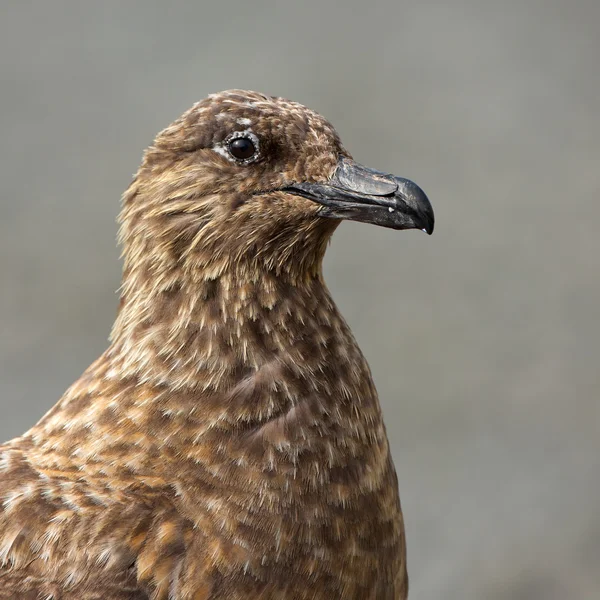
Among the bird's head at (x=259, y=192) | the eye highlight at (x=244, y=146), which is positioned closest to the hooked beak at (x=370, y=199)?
the bird's head at (x=259, y=192)

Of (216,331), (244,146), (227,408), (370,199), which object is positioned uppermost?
(244,146)

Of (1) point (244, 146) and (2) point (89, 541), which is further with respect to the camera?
(1) point (244, 146)

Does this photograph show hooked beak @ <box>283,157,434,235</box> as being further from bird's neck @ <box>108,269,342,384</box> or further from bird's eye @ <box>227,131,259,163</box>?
bird's neck @ <box>108,269,342,384</box>

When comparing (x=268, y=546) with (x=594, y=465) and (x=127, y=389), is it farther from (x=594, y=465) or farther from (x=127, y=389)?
(x=594, y=465)

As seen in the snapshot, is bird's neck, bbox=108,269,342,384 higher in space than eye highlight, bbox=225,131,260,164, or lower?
lower

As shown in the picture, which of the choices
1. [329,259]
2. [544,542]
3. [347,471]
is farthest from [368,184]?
[329,259]

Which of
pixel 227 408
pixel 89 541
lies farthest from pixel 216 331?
pixel 89 541

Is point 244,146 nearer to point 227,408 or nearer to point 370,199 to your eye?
point 370,199

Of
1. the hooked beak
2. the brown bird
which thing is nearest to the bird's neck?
the brown bird

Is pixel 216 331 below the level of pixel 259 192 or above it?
below
